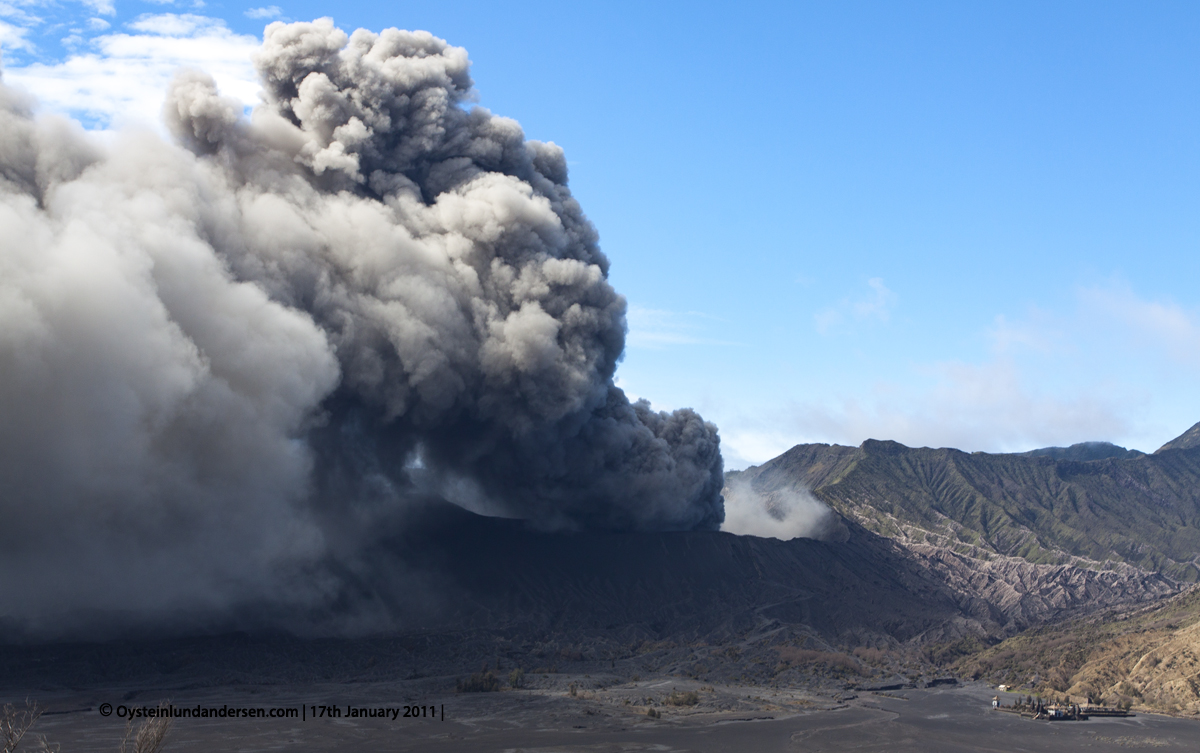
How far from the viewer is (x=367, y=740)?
161 ft

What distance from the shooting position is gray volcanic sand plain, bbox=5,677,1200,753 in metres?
48.4

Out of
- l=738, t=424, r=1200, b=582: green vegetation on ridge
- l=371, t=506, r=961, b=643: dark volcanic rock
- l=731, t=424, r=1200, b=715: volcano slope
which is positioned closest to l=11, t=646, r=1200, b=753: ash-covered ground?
l=371, t=506, r=961, b=643: dark volcanic rock

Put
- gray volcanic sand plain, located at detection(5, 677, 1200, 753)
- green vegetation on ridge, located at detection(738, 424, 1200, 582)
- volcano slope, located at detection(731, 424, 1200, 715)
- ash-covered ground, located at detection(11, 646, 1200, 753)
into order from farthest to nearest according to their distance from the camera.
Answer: green vegetation on ridge, located at detection(738, 424, 1200, 582) < volcano slope, located at detection(731, 424, 1200, 715) < ash-covered ground, located at detection(11, 646, 1200, 753) < gray volcanic sand plain, located at detection(5, 677, 1200, 753)

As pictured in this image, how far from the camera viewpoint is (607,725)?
55500 millimetres

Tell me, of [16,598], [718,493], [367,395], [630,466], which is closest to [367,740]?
[16,598]

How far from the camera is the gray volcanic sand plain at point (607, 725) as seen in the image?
159 feet

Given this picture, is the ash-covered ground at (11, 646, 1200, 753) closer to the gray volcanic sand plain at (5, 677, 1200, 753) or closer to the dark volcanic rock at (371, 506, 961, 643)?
the gray volcanic sand plain at (5, 677, 1200, 753)

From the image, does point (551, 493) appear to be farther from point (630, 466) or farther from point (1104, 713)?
point (1104, 713)

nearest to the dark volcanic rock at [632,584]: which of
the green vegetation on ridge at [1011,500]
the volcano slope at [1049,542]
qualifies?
the volcano slope at [1049,542]

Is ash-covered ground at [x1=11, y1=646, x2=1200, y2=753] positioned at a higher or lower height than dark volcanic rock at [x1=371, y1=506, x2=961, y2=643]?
lower

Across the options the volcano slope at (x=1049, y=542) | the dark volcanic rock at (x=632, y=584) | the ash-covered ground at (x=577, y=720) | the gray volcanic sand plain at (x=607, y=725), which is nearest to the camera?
the gray volcanic sand plain at (x=607, y=725)

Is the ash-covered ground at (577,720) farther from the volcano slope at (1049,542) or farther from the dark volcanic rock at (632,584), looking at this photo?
the volcano slope at (1049,542)

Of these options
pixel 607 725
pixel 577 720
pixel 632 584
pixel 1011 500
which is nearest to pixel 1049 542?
pixel 1011 500

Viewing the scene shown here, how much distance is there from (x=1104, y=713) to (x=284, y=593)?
2207 inches
